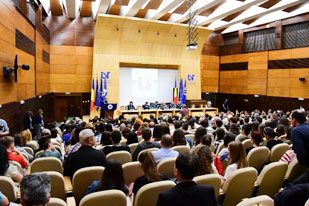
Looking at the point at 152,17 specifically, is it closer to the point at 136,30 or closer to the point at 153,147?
the point at 136,30

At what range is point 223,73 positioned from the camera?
1892 centimetres

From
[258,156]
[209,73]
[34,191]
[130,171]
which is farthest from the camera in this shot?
[209,73]

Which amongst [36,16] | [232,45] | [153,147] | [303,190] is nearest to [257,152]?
→ [153,147]

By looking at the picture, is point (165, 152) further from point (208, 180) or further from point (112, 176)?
point (112, 176)

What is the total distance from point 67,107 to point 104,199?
531 inches

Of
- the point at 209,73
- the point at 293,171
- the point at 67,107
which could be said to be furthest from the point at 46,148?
the point at 209,73

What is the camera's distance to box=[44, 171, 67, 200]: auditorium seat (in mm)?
2688

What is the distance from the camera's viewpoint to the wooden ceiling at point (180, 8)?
11875 millimetres

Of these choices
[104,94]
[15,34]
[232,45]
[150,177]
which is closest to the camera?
[150,177]

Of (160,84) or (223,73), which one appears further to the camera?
(223,73)

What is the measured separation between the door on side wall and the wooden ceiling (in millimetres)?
4687

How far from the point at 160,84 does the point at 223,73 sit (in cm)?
534

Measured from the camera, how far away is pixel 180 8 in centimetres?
1359

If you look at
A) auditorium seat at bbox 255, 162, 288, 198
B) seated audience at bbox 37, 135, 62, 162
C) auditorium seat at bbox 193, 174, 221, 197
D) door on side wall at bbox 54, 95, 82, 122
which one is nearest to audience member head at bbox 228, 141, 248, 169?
auditorium seat at bbox 255, 162, 288, 198
